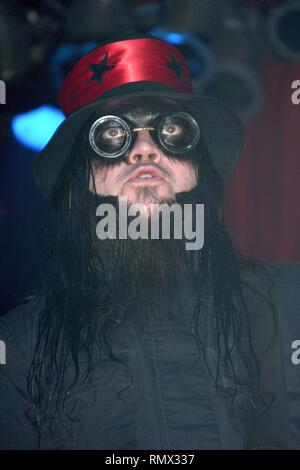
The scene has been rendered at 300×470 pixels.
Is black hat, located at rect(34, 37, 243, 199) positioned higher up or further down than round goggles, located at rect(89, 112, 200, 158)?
higher up

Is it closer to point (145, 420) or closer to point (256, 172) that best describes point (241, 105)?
point (256, 172)

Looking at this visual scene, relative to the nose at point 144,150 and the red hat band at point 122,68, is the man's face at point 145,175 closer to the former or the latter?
the nose at point 144,150

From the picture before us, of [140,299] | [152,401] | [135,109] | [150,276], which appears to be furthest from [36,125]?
[152,401]

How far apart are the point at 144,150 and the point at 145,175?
10 cm

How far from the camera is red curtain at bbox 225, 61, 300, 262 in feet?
11.9

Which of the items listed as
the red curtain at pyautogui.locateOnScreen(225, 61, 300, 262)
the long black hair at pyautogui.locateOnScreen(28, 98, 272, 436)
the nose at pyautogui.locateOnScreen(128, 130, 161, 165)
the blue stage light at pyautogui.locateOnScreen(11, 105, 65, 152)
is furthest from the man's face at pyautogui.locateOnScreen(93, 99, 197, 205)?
the red curtain at pyautogui.locateOnScreen(225, 61, 300, 262)

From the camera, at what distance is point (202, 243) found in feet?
7.44

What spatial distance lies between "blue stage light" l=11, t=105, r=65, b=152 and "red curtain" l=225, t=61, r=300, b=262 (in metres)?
1.28

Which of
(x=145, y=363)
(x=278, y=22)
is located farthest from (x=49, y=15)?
(x=145, y=363)

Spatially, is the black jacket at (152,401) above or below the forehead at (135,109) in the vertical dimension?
below

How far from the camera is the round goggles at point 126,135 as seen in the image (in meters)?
2.13

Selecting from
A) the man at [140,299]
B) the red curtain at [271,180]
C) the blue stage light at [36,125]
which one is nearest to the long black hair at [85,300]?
the man at [140,299]

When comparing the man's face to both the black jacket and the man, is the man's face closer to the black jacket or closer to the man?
the man

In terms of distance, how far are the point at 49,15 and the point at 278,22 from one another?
3.91 ft
